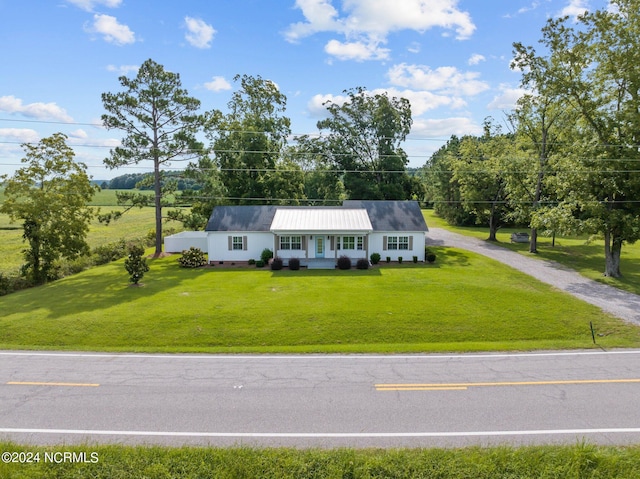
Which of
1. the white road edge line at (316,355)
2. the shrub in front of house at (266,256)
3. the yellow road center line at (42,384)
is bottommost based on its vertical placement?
the white road edge line at (316,355)

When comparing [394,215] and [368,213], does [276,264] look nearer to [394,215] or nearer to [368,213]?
[368,213]

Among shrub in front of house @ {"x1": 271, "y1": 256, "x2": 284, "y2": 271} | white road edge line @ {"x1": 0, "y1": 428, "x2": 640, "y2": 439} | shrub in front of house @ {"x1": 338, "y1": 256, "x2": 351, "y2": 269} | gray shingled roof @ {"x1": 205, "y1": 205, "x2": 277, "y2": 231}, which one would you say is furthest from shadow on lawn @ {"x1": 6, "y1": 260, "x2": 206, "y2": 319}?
white road edge line @ {"x1": 0, "y1": 428, "x2": 640, "y2": 439}

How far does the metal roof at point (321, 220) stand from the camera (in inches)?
1219

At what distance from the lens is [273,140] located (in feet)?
137

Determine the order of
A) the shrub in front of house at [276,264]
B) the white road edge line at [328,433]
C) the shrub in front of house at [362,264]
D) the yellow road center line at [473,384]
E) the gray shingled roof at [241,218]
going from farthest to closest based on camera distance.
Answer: the gray shingled roof at [241,218], the shrub in front of house at [362,264], the shrub in front of house at [276,264], the yellow road center line at [473,384], the white road edge line at [328,433]

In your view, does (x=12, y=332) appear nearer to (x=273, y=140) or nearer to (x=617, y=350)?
(x=617, y=350)

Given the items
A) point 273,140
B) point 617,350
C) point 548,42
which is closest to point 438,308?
point 617,350

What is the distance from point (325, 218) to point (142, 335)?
1832 centimetres

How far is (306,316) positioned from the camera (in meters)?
19.4

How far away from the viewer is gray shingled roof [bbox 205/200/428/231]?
108 ft

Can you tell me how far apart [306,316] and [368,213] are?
1753cm

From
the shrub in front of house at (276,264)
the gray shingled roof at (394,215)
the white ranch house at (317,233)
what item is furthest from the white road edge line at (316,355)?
the gray shingled roof at (394,215)

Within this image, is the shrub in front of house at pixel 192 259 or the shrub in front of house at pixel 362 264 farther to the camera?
the shrub in front of house at pixel 192 259

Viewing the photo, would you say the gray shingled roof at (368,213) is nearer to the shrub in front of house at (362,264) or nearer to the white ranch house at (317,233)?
the white ranch house at (317,233)
